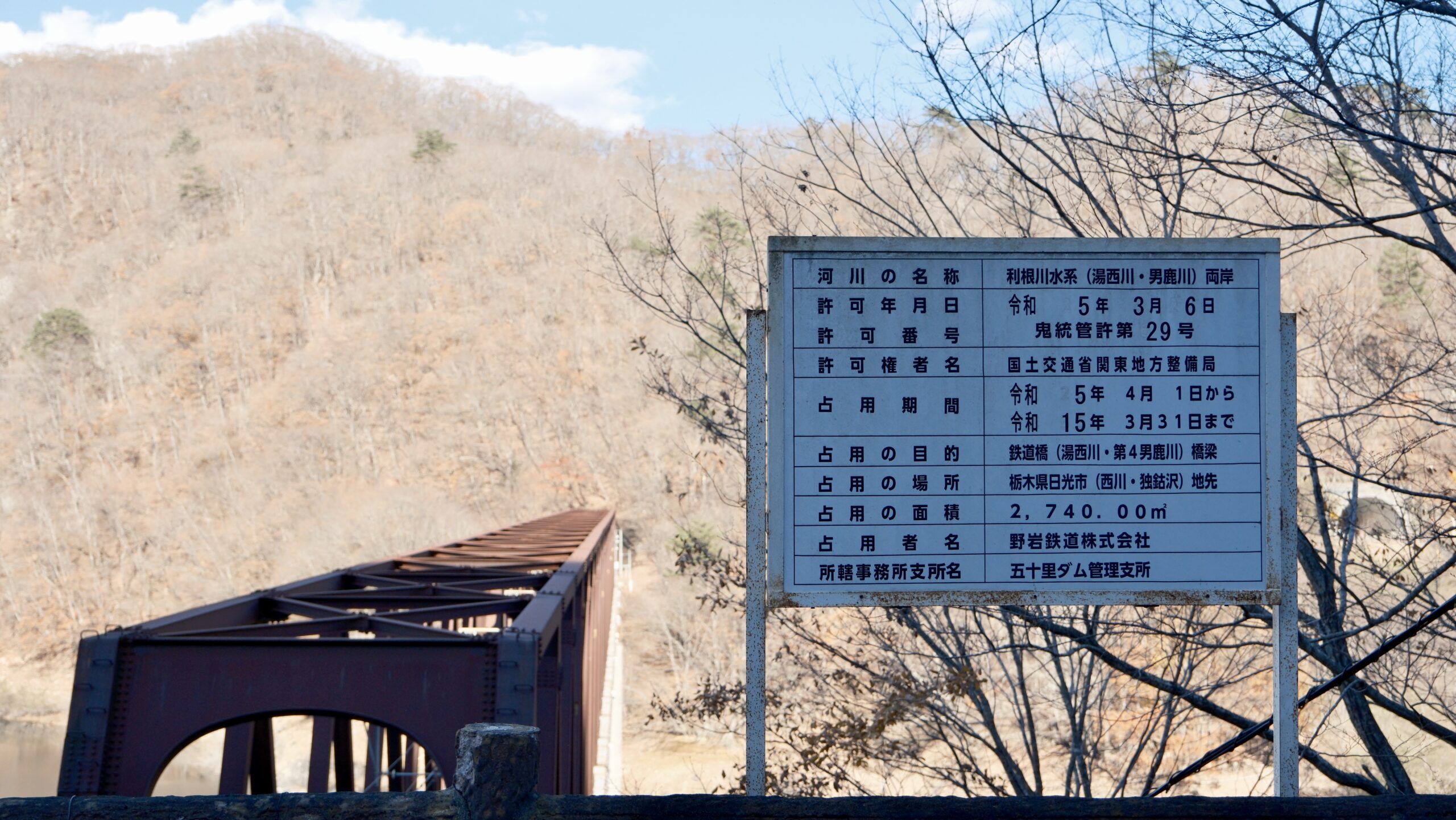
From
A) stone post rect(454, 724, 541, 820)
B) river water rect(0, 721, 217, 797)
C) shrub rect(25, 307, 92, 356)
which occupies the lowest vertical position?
river water rect(0, 721, 217, 797)

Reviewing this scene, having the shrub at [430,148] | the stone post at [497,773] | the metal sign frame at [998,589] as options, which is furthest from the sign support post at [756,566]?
the shrub at [430,148]

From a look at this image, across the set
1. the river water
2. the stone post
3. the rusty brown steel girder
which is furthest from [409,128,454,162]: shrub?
the stone post

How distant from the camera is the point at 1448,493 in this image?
715 centimetres

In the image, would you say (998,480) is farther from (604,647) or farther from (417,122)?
(417,122)

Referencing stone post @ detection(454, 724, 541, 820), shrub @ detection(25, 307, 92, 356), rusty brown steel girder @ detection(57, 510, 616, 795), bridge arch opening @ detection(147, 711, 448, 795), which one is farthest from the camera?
shrub @ detection(25, 307, 92, 356)

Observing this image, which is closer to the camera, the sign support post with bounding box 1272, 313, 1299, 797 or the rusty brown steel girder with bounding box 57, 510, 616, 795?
the sign support post with bounding box 1272, 313, 1299, 797

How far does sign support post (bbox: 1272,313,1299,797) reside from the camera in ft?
11.4

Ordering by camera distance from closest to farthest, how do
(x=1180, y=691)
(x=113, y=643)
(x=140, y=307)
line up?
(x=113, y=643), (x=1180, y=691), (x=140, y=307)

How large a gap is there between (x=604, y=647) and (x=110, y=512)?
42.5 m

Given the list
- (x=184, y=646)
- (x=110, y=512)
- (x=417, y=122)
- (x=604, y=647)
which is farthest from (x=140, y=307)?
(x=184, y=646)

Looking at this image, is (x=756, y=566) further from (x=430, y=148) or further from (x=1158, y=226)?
(x=430, y=148)

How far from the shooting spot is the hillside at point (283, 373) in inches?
1852

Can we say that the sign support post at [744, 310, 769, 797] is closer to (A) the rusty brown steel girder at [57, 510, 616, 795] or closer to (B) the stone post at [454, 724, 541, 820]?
(B) the stone post at [454, 724, 541, 820]

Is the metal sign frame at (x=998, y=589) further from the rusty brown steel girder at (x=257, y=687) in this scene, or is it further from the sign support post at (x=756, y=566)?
the rusty brown steel girder at (x=257, y=687)
